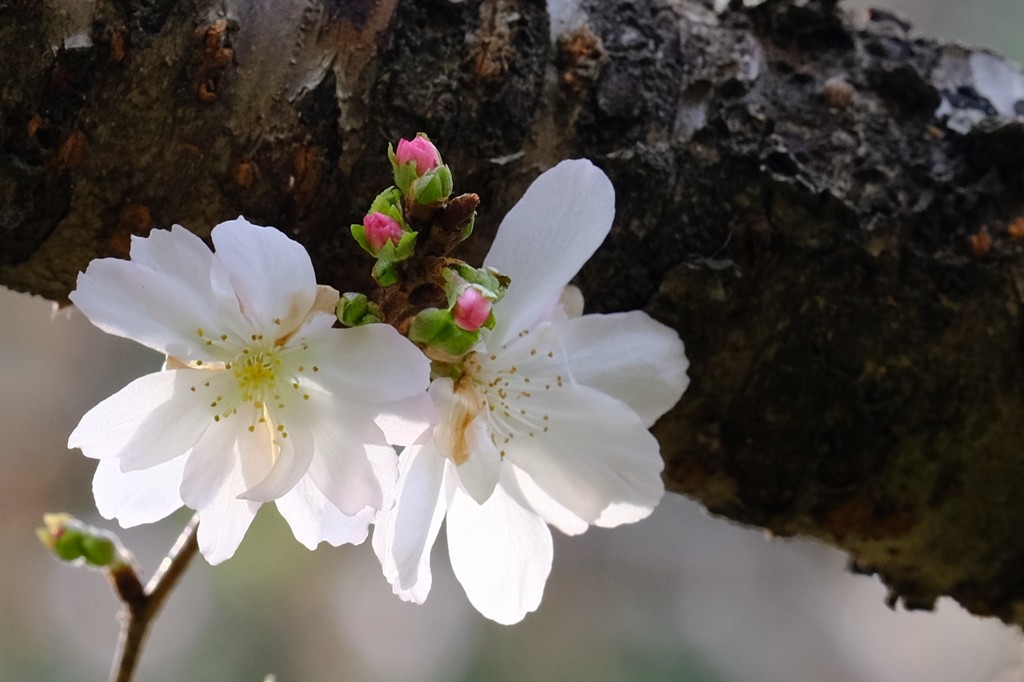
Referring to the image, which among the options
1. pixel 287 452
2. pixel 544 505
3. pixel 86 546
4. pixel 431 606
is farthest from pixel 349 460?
pixel 431 606

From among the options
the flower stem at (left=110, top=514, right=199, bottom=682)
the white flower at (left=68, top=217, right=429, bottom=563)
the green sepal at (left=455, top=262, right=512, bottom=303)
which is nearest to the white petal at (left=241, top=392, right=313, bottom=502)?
the white flower at (left=68, top=217, right=429, bottom=563)

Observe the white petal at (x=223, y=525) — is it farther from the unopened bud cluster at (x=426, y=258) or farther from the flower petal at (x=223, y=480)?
the unopened bud cluster at (x=426, y=258)

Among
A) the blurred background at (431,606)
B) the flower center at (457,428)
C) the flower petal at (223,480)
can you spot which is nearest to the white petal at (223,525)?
the flower petal at (223,480)

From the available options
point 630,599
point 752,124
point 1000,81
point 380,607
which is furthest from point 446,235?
point 630,599

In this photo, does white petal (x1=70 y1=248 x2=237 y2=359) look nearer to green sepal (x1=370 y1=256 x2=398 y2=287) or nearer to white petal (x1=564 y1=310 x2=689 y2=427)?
green sepal (x1=370 y1=256 x2=398 y2=287)

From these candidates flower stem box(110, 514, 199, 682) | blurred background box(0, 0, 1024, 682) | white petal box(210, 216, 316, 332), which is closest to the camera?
white petal box(210, 216, 316, 332)

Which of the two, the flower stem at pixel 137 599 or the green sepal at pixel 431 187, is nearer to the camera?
the green sepal at pixel 431 187
